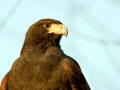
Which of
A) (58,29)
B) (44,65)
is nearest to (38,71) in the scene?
(44,65)

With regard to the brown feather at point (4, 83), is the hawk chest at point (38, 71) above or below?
above

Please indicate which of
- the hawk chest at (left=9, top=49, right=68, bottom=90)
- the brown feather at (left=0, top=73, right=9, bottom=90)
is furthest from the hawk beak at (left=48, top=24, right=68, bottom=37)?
the brown feather at (left=0, top=73, right=9, bottom=90)

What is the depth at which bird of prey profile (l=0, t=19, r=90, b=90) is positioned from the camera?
21.0 ft

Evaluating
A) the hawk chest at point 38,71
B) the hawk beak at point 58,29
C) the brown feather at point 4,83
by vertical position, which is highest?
the hawk beak at point 58,29

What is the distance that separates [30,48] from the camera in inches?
271

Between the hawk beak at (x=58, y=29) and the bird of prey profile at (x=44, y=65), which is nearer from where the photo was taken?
the bird of prey profile at (x=44, y=65)

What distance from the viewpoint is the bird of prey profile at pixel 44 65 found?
640 centimetres

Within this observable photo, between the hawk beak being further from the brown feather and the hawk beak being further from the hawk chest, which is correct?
the brown feather

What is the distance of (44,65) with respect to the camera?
6527mm

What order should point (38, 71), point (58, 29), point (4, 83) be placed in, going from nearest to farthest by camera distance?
point (38, 71) < point (4, 83) < point (58, 29)

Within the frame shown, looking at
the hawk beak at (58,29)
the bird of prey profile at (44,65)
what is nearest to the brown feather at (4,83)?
the bird of prey profile at (44,65)

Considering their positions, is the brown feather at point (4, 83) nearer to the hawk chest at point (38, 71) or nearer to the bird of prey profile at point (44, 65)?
the bird of prey profile at point (44, 65)

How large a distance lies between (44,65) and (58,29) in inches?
27.0

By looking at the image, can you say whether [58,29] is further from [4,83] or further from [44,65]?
[4,83]
